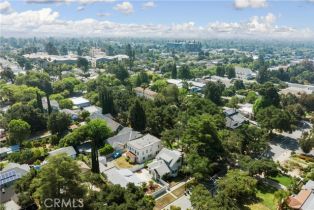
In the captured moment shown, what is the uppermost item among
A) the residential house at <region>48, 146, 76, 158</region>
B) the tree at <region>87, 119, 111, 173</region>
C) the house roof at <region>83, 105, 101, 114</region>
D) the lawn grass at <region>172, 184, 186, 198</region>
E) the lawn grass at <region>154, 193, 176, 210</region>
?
the tree at <region>87, 119, 111, 173</region>

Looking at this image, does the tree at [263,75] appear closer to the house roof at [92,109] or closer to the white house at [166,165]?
the house roof at [92,109]

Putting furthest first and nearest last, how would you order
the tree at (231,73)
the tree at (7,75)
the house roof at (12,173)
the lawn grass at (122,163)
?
the tree at (231,73) → the tree at (7,75) → the lawn grass at (122,163) → the house roof at (12,173)

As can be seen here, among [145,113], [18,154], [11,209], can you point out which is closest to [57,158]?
[11,209]

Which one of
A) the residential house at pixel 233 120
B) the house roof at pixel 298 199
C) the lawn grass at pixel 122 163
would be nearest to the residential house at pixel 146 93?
the residential house at pixel 233 120

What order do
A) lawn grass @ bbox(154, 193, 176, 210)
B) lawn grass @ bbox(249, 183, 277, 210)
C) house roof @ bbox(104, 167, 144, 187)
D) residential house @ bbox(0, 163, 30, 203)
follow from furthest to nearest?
1. house roof @ bbox(104, 167, 144, 187)
2. residential house @ bbox(0, 163, 30, 203)
3. lawn grass @ bbox(249, 183, 277, 210)
4. lawn grass @ bbox(154, 193, 176, 210)

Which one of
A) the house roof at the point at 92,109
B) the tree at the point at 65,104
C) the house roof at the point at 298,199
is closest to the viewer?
the house roof at the point at 298,199

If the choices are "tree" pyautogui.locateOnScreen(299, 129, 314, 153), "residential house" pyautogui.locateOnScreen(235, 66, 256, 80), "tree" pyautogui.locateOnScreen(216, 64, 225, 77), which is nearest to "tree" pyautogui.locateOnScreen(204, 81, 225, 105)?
"tree" pyautogui.locateOnScreen(299, 129, 314, 153)

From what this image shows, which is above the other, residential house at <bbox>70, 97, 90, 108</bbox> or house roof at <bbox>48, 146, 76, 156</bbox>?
residential house at <bbox>70, 97, 90, 108</bbox>

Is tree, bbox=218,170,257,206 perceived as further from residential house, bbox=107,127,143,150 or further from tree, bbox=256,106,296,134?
tree, bbox=256,106,296,134
